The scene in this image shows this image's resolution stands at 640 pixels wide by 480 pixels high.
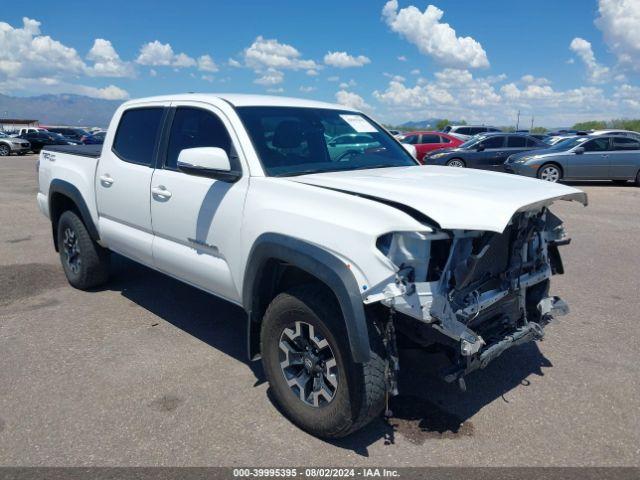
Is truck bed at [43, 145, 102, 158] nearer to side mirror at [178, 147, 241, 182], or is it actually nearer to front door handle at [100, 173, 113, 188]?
front door handle at [100, 173, 113, 188]

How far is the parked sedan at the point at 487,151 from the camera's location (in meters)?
18.0

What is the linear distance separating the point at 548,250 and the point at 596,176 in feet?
45.9

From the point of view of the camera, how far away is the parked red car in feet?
71.0

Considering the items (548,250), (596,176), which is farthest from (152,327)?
(596,176)

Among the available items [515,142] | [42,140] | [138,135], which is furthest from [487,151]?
[42,140]

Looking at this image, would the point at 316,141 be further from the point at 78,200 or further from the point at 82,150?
the point at 82,150

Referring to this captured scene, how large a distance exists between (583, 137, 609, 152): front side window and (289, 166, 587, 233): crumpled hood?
46.2 feet

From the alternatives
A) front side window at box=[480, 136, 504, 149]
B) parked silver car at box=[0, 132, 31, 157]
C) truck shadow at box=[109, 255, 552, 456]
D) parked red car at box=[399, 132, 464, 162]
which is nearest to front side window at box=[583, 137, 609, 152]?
front side window at box=[480, 136, 504, 149]

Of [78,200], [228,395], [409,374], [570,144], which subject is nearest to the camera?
[228,395]

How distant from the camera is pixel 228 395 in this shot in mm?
3707

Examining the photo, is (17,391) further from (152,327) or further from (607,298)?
(607,298)

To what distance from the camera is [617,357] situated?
14.0 ft

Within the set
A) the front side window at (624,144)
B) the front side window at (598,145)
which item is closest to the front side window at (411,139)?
the front side window at (598,145)

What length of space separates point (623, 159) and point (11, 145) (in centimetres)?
3148
